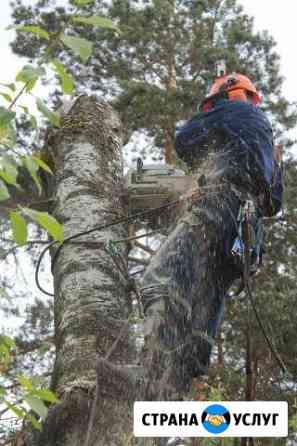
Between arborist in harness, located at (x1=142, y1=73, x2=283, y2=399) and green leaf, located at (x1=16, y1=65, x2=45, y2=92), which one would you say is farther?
arborist in harness, located at (x1=142, y1=73, x2=283, y2=399)

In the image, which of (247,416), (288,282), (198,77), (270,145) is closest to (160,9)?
(198,77)

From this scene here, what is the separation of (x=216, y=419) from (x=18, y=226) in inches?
52.0

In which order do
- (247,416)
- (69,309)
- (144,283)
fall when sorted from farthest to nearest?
(144,283), (69,309), (247,416)

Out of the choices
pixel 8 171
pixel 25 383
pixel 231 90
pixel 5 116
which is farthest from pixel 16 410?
pixel 231 90

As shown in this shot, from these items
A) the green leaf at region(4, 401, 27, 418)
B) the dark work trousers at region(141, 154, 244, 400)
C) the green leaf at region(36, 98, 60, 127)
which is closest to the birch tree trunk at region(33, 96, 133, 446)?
the dark work trousers at region(141, 154, 244, 400)

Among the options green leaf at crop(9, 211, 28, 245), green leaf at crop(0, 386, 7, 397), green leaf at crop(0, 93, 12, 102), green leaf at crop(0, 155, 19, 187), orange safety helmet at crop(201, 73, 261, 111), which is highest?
orange safety helmet at crop(201, 73, 261, 111)

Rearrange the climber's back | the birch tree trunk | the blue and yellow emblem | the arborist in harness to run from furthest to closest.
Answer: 1. the climber's back
2. the arborist in harness
3. the blue and yellow emblem
4. the birch tree trunk

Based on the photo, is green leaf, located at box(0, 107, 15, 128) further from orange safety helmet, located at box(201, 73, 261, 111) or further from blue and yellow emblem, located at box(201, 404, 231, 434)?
orange safety helmet, located at box(201, 73, 261, 111)

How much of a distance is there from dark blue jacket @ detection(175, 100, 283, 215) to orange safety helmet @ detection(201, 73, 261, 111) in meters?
0.25

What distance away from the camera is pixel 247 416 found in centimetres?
269

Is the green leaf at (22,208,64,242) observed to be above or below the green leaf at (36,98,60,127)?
below

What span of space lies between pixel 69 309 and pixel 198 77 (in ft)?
27.1

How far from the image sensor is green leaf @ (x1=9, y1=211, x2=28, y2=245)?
66.2 inches

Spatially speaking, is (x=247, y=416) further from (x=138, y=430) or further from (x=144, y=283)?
(x=144, y=283)
